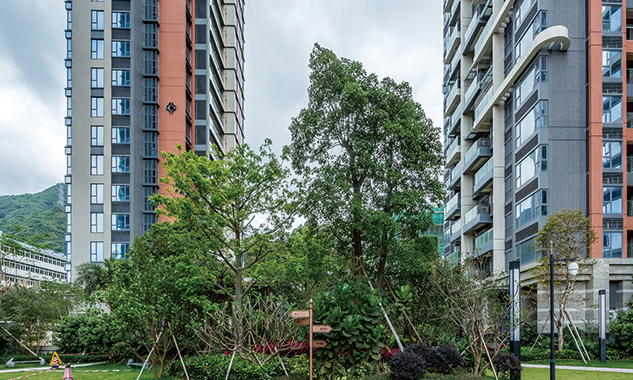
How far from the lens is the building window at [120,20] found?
53.2 meters

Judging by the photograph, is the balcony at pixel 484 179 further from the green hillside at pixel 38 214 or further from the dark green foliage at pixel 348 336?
the green hillside at pixel 38 214

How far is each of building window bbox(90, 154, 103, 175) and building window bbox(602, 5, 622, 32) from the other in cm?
4455

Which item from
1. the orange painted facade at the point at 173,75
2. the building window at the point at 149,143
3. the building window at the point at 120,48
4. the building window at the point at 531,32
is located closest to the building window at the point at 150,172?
the orange painted facade at the point at 173,75

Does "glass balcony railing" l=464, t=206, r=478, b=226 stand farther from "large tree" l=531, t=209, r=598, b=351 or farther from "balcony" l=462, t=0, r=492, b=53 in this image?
"balcony" l=462, t=0, r=492, b=53

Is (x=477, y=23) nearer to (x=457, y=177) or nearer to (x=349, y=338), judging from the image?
(x=457, y=177)

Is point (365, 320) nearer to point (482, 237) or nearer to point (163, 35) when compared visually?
point (482, 237)

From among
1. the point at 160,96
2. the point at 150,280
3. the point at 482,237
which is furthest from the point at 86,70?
the point at 482,237

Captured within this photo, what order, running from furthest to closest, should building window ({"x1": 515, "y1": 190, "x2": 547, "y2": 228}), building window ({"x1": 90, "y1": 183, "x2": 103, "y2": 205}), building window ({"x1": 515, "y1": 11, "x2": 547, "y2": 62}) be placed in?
1. building window ({"x1": 90, "y1": 183, "x2": 103, "y2": 205})
2. building window ({"x1": 515, "y1": 11, "x2": 547, "y2": 62})
3. building window ({"x1": 515, "y1": 190, "x2": 547, "y2": 228})

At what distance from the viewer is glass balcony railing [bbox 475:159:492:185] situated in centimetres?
3978

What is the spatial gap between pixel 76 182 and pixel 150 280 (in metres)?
34.4

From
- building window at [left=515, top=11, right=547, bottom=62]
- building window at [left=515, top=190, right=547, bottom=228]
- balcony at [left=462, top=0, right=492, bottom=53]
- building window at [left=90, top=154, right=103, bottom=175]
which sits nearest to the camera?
building window at [left=515, top=190, right=547, bottom=228]

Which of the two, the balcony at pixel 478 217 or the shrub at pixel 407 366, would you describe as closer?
the shrub at pixel 407 366

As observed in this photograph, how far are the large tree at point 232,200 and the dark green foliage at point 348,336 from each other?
5881 mm

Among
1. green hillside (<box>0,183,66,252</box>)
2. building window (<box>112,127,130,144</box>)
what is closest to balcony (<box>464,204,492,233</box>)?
building window (<box>112,127,130,144</box>)
